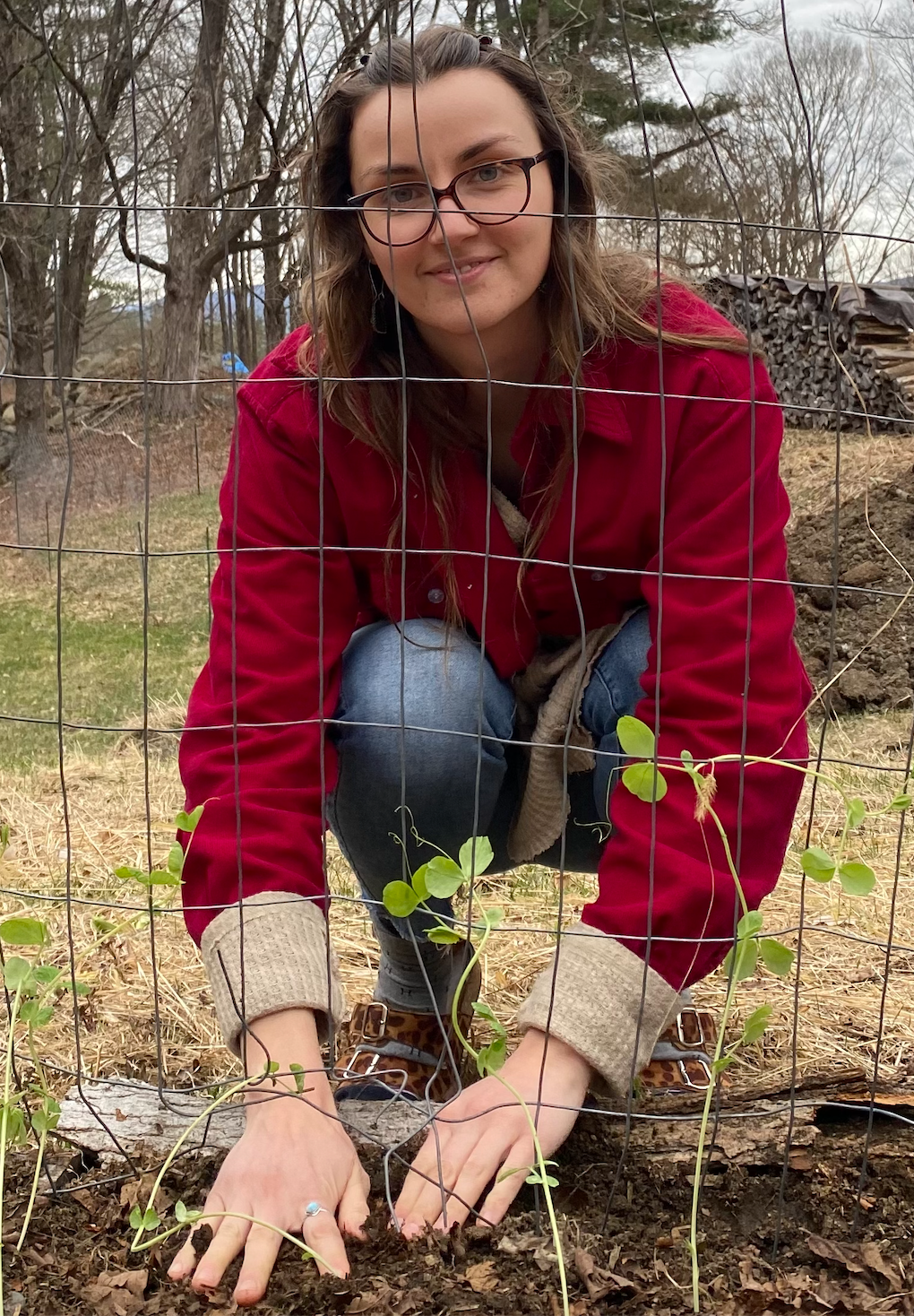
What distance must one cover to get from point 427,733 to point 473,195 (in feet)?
2.01

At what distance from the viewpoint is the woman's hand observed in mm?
1056

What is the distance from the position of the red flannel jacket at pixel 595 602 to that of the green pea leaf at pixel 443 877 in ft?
0.59

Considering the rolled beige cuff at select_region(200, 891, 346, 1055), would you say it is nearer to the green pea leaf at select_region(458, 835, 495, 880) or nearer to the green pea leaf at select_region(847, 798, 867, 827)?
the green pea leaf at select_region(458, 835, 495, 880)

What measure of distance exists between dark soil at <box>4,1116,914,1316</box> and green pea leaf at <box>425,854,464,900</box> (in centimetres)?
35

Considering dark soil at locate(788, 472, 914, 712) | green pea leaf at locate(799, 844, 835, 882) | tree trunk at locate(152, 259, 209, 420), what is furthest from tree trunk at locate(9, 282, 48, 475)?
green pea leaf at locate(799, 844, 835, 882)

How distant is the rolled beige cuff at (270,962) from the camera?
3.84ft

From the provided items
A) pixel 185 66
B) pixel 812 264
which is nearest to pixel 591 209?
pixel 812 264

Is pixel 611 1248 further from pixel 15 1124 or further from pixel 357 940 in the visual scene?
pixel 357 940

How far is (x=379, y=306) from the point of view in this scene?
1.39 meters

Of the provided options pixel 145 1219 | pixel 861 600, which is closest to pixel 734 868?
pixel 145 1219

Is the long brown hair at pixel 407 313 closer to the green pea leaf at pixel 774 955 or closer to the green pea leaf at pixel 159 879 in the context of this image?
the green pea leaf at pixel 159 879

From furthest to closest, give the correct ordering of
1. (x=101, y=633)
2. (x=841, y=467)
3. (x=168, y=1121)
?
(x=101, y=633)
(x=841, y=467)
(x=168, y=1121)

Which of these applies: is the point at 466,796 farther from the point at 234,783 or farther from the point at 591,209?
the point at 591,209

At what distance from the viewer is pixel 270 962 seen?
1.18 meters
